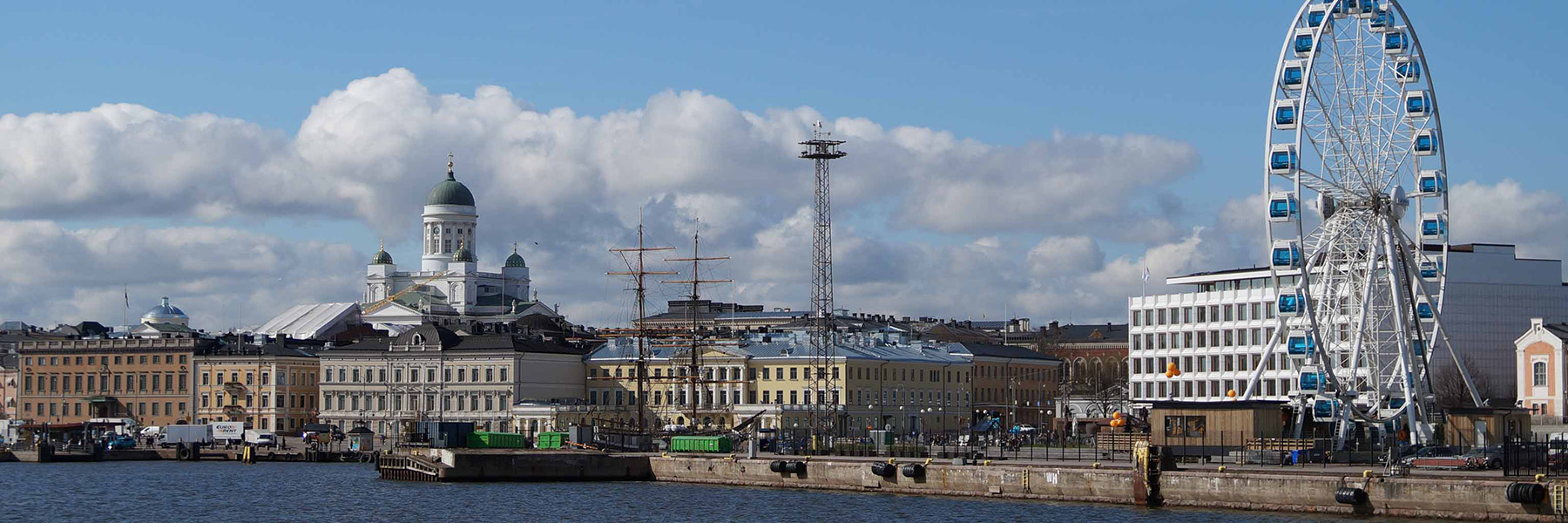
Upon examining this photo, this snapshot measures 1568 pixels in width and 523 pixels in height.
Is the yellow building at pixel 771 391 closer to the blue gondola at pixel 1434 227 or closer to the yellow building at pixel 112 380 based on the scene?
the yellow building at pixel 112 380

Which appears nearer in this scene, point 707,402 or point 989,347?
point 707,402

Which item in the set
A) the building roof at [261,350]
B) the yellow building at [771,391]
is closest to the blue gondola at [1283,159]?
the yellow building at [771,391]

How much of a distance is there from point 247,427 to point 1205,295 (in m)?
72.1

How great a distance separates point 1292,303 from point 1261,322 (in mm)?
57867

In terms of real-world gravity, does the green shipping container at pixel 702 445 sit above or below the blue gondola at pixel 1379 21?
below

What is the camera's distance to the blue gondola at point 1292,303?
84625mm

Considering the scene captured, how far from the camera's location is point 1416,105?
8369cm

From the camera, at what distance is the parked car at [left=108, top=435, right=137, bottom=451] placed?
138000 mm

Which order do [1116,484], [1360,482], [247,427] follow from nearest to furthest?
[1360,482]
[1116,484]
[247,427]

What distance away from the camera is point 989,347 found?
561 ft

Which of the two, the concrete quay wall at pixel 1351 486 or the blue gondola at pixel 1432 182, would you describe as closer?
the concrete quay wall at pixel 1351 486

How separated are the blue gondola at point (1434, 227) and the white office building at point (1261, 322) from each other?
47600 millimetres

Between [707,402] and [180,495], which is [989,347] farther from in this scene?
[180,495]

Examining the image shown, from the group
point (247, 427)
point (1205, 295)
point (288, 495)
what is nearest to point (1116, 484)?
point (288, 495)
